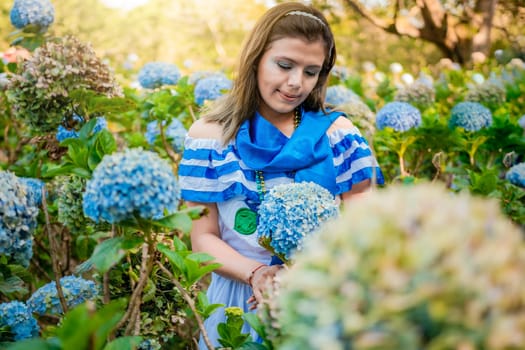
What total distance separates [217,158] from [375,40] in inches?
557

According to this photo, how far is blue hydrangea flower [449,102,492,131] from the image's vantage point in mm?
2680

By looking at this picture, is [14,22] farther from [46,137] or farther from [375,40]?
[375,40]

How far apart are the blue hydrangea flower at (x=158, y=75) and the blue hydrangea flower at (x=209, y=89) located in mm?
409

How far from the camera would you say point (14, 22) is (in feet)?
8.34

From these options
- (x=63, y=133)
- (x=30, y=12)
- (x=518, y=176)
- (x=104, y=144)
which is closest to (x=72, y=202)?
(x=63, y=133)

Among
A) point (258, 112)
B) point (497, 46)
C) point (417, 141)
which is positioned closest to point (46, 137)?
point (258, 112)

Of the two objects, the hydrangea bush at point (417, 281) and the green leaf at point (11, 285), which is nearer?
the hydrangea bush at point (417, 281)

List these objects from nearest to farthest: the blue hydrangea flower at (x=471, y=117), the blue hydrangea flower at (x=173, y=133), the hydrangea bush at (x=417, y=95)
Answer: the blue hydrangea flower at (x=471, y=117) → the blue hydrangea flower at (x=173, y=133) → the hydrangea bush at (x=417, y=95)

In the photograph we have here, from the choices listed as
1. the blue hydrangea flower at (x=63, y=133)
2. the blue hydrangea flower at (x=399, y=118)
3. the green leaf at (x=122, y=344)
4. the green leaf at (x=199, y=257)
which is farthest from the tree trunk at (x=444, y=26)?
the green leaf at (x=122, y=344)

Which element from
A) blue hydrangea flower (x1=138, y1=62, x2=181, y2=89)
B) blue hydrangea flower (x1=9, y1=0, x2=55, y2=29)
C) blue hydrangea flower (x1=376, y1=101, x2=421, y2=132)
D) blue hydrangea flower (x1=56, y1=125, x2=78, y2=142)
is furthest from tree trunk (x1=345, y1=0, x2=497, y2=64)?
blue hydrangea flower (x1=56, y1=125, x2=78, y2=142)

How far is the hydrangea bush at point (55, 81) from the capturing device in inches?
63.6

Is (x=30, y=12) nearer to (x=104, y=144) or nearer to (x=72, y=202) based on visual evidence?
(x=72, y=202)

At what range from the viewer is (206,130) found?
207 centimetres

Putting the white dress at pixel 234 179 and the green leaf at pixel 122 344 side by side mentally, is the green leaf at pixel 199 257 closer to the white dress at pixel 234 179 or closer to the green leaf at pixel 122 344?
the green leaf at pixel 122 344
